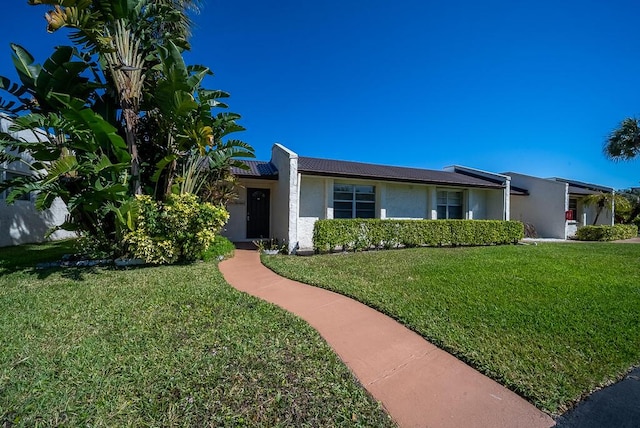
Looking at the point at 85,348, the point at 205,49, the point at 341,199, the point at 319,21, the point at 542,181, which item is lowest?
the point at 85,348

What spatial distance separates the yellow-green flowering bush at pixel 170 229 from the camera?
23.9 ft

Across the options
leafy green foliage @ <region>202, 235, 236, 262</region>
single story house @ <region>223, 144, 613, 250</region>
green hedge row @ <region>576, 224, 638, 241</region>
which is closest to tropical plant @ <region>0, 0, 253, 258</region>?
leafy green foliage @ <region>202, 235, 236, 262</region>

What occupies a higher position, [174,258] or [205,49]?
[205,49]

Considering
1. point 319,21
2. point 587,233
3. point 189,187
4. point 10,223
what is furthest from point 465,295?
point 587,233

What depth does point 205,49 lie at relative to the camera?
10438 mm

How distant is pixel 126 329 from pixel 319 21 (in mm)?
10781

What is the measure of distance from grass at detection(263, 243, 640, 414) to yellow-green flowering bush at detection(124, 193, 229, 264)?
2.12 m

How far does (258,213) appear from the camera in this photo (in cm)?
1373

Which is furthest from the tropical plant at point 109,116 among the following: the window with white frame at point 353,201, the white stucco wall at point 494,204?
the white stucco wall at point 494,204

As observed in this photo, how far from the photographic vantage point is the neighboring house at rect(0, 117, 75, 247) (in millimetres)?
10836

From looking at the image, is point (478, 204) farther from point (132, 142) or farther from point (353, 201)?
point (132, 142)

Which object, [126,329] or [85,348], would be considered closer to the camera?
[85,348]

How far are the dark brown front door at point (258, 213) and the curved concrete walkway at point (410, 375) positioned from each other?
28.7 feet

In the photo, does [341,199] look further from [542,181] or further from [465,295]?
[542,181]
